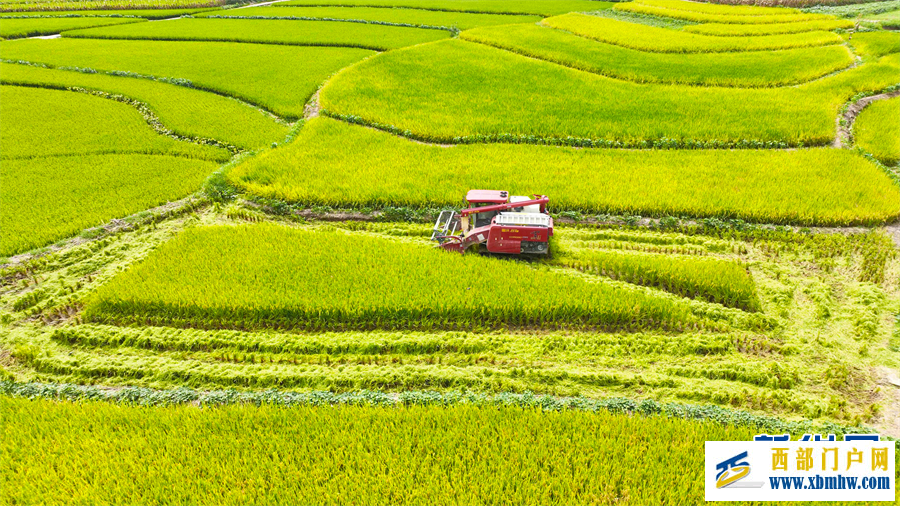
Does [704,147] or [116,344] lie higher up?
[704,147]

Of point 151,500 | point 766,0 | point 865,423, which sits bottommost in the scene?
point 151,500

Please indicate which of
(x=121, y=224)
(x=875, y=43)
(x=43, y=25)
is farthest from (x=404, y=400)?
(x=43, y=25)

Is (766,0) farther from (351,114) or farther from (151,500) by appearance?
(151,500)

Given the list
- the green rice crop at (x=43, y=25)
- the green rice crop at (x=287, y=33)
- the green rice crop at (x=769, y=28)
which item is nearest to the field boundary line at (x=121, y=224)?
the green rice crop at (x=287, y=33)

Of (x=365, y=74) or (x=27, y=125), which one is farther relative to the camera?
(x=365, y=74)

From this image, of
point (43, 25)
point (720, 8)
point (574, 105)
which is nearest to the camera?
point (574, 105)

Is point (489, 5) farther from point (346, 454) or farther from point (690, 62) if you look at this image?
point (346, 454)

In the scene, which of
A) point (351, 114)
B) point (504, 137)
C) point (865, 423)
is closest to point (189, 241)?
point (351, 114)
